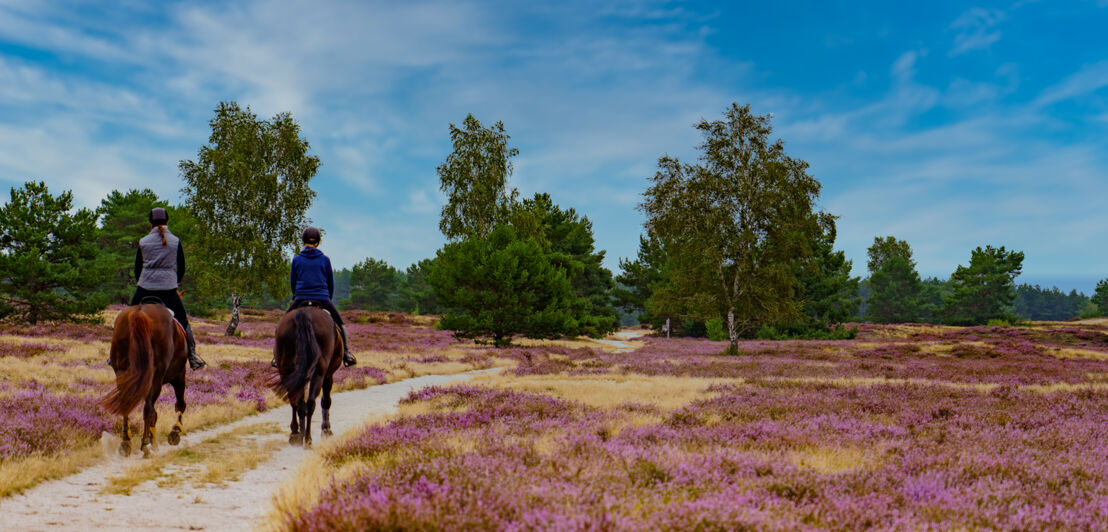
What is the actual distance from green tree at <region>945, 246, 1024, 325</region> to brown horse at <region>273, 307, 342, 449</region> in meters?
85.9

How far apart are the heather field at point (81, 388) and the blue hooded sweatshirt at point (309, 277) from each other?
120 inches

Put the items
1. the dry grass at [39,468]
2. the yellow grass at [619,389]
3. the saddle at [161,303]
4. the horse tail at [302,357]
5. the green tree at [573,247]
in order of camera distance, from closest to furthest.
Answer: the dry grass at [39,468] < the saddle at [161,303] < the horse tail at [302,357] < the yellow grass at [619,389] < the green tree at [573,247]

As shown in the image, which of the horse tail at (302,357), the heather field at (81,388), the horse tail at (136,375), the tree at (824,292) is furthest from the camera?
the tree at (824,292)

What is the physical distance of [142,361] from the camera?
7.06m

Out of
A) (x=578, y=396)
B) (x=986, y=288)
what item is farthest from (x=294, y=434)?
(x=986, y=288)

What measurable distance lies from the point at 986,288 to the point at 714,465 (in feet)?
285

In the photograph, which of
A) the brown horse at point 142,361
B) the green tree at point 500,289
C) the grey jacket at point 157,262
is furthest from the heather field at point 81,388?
the green tree at point 500,289

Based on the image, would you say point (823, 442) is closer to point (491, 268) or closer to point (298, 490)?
point (298, 490)

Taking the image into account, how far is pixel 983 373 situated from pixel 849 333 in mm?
31967

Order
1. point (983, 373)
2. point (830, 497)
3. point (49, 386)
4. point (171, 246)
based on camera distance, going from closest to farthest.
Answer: point (830, 497) → point (171, 246) → point (49, 386) → point (983, 373)

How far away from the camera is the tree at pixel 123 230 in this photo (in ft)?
188

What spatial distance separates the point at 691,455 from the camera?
5832 mm

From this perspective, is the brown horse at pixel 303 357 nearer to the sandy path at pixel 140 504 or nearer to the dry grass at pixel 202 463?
the dry grass at pixel 202 463

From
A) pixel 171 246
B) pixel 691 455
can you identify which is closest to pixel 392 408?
pixel 171 246
